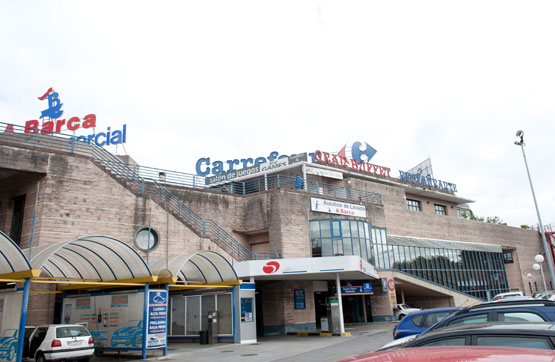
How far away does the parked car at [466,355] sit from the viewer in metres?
2.58

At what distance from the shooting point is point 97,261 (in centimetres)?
1630

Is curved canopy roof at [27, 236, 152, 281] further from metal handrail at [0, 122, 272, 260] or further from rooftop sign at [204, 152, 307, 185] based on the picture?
rooftop sign at [204, 152, 307, 185]

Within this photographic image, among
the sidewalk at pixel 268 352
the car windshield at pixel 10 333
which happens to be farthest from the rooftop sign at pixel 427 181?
the car windshield at pixel 10 333

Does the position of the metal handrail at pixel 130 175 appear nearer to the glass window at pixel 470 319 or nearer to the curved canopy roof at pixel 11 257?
the curved canopy roof at pixel 11 257

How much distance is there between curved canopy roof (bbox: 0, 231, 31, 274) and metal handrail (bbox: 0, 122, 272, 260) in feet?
26.7

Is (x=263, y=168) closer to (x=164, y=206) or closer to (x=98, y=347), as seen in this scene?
(x=164, y=206)

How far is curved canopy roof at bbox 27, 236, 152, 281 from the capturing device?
1513 centimetres

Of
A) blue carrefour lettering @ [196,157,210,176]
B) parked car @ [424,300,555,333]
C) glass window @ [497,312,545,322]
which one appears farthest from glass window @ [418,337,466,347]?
blue carrefour lettering @ [196,157,210,176]

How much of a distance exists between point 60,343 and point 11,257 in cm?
322

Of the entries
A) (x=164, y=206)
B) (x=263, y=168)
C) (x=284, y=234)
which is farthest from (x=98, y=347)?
(x=263, y=168)

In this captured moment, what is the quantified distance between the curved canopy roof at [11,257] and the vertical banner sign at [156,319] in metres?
4.55

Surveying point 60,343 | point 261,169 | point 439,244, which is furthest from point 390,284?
point 60,343

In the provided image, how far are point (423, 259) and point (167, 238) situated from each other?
2478 centimetres

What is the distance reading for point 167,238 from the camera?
21719 mm
